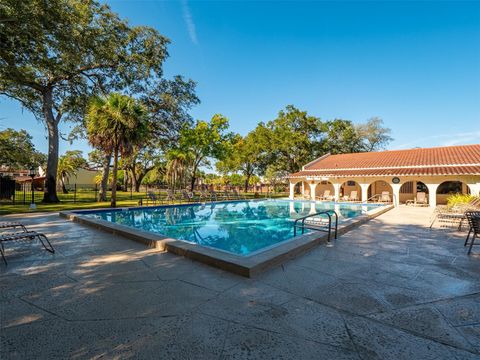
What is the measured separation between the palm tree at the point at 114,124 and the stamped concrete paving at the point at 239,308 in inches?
462

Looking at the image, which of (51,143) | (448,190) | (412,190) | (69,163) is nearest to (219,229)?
(51,143)

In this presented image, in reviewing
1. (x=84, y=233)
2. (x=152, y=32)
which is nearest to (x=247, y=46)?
(x=152, y=32)

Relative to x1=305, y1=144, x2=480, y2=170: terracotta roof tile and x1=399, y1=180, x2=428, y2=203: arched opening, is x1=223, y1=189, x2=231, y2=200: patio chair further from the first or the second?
x1=399, y1=180, x2=428, y2=203: arched opening

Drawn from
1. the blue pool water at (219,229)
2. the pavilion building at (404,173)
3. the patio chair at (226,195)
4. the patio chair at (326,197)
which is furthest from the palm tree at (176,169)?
the blue pool water at (219,229)

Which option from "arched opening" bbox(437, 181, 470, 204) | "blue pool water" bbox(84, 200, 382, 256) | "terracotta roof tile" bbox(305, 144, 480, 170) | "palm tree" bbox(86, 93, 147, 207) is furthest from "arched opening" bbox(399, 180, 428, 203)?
"palm tree" bbox(86, 93, 147, 207)

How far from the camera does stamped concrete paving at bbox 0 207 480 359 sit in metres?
2.36

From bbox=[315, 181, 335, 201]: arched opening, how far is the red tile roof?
1.88 m

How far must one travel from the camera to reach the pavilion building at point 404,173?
17656 mm

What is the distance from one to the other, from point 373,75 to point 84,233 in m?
26.4

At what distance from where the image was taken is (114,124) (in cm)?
1555

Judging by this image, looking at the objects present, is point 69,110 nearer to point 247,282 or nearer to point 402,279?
point 247,282

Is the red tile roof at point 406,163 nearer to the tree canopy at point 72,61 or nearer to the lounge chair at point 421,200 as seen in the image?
the lounge chair at point 421,200

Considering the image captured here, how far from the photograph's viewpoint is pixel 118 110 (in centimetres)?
1549

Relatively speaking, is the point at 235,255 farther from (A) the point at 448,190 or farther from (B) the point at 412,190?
(A) the point at 448,190
